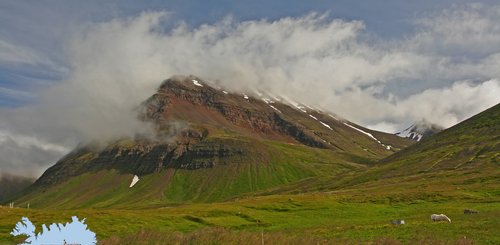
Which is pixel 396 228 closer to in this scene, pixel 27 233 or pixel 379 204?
pixel 27 233

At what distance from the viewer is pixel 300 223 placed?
7056 centimetres

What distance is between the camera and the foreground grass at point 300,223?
18734 mm

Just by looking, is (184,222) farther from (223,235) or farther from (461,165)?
(461,165)

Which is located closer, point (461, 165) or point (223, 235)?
point (223, 235)

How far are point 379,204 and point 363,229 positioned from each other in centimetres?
5242

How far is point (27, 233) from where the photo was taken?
6672 millimetres

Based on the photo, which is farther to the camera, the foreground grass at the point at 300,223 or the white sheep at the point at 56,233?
the foreground grass at the point at 300,223

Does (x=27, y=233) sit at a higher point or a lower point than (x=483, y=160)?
lower

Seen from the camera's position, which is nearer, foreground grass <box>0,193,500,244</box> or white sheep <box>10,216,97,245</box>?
white sheep <box>10,216,97,245</box>

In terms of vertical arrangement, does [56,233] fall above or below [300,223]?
below

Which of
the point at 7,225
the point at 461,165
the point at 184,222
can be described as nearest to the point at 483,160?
the point at 461,165

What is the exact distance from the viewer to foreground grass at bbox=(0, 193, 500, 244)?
1873 cm

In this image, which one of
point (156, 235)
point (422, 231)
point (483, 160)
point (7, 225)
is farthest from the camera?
point (483, 160)

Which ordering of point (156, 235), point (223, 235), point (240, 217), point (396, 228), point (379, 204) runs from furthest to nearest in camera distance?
1. point (379, 204)
2. point (240, 217)
3. point (396, 228)
4. point (223, 235)
5. point (156, 235)
